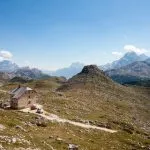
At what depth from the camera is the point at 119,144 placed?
66875mm

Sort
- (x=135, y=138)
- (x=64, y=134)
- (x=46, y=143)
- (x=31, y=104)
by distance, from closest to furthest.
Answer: (x=46, y=143)
(x=64, y=134)
(x=135, y=138)
(x=31, y=104)

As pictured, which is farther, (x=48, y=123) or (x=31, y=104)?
(x=31, y=104)

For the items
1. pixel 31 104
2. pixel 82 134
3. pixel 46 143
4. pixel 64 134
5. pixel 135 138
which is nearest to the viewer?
pixel 46 143

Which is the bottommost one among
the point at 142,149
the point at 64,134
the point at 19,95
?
the point at 142,149

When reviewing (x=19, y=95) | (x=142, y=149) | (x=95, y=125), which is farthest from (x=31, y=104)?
(x=142, y=149)

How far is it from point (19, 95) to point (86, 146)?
39.4m

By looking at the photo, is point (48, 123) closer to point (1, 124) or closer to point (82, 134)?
point (82, 134)

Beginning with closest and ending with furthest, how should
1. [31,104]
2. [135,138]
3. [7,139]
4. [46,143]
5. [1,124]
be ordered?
[7,139], [46,143], [1,124], [135,138], [31,104]

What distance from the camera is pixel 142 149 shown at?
6988 cm

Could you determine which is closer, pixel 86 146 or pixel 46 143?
pixel 46 143

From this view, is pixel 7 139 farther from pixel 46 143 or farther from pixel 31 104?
pixel 31 104

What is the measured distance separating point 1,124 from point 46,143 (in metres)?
10.00

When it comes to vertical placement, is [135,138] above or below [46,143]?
below

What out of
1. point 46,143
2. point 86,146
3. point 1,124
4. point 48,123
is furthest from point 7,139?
point 48,123
